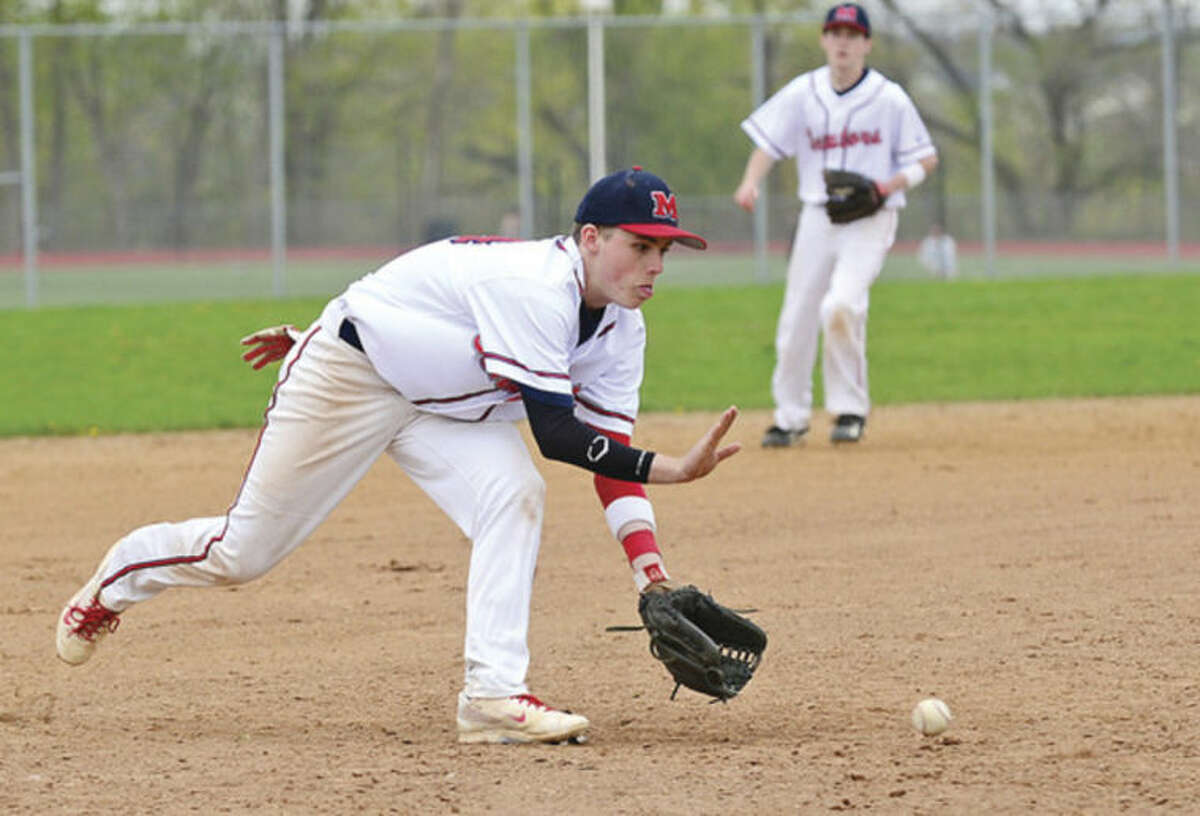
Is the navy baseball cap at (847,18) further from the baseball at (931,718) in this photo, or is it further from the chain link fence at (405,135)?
the chain link fence at (405,135)

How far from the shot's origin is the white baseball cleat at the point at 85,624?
520 cm

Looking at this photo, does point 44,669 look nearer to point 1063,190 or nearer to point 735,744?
point 735,744

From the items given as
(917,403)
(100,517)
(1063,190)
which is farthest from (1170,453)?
(1063,190)

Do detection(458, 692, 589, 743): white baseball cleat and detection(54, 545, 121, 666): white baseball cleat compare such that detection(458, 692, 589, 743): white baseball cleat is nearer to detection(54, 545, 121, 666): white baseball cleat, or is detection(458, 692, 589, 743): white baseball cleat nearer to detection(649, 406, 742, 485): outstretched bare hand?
detection(649, 406, 742, 485): outstretched bare hand

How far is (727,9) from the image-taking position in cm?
4100

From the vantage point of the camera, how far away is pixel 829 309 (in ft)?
33.7

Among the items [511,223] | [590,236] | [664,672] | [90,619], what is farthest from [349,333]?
[511,223]

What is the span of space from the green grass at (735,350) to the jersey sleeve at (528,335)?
798 cm

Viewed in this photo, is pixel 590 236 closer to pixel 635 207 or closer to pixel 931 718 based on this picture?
pixel 635 207

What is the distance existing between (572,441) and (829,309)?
19.6ft

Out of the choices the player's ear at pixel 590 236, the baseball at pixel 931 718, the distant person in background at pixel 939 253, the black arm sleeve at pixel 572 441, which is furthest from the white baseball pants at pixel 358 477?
the distant person in background at pixel 939 253

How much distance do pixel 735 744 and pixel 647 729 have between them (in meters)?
0.31

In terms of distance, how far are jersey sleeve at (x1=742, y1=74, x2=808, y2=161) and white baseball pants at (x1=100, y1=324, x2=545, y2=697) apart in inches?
235

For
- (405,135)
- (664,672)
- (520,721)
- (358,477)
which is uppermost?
(405,135)
